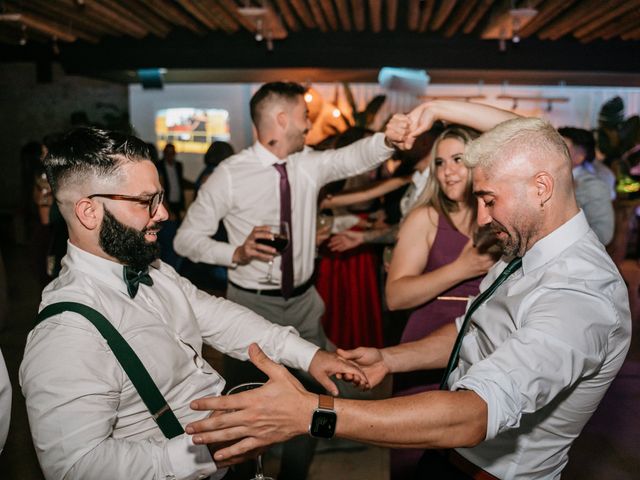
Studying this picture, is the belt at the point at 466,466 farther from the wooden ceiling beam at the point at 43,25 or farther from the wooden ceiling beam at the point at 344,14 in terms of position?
the wooden ceiling beam at the point at 43,25

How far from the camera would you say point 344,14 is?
683cm

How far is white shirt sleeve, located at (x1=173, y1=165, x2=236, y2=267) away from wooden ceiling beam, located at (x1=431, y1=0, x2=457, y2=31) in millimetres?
4088

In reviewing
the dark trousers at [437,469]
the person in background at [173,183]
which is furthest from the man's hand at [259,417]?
the person in background at [173,183]

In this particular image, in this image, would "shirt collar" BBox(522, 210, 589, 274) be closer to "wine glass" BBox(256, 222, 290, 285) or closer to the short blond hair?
the short blond hair

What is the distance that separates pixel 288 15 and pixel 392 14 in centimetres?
129

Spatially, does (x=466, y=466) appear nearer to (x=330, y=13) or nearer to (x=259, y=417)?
(x=259, y=417)

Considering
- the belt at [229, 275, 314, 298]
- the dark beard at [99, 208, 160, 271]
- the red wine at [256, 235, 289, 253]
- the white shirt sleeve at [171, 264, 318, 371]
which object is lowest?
the belt at [229, 275, 314, 298]

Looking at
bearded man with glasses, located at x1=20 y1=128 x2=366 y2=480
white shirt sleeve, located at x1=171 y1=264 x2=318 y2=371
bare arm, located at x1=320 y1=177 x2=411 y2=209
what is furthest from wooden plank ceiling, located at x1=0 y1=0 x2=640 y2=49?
bearded man with glasses, located at x1=20 y1=128 x2=366 y2=480

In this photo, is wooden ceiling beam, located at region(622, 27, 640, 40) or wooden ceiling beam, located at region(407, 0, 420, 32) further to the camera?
wooden ceiling beam, located at region(622, 27, 640, 40)

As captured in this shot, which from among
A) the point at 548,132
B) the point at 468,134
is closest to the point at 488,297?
the point at 548,132

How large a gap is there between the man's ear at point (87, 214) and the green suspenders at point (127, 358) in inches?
9.8

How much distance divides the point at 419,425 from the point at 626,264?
880cm

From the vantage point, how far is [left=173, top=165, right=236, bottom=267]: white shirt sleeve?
3064mm

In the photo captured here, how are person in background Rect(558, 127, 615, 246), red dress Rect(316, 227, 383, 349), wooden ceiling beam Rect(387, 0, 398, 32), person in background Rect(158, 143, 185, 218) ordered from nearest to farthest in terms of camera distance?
1. red dress Rect(316, 227, 383, 349)
2. person in background Rect(558, 127, 615, 246)
3. wooden ceiling beam Rect(387, 0, 398, 32)
4. person in background Rect(158, 143, 185, 218)
